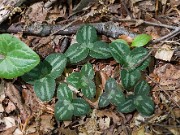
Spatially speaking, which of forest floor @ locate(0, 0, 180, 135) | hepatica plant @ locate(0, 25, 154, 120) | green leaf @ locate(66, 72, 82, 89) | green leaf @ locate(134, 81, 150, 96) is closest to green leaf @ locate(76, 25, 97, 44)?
hepatica plant @ locate(0, 25, 154, 120)

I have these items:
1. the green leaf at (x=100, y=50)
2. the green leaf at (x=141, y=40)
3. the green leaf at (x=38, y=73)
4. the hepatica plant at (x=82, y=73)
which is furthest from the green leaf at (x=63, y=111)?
the green leaf at (x=141, y=40)

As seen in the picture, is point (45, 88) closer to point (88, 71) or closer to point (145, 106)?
point (88, 71)

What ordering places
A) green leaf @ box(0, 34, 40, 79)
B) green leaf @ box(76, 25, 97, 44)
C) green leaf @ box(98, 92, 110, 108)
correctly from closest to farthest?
green leaf @ box(0, 34, 40, 79)
green leaf @ box(98, 92, 110, 108)
green leaf @ box(76, 25, 97, 44)

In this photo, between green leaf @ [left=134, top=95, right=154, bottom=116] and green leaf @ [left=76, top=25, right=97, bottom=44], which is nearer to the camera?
green leaf @ [left=134, top=95, right=154, bottom=116]

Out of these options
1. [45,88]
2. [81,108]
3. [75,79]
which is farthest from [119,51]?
[45,88]

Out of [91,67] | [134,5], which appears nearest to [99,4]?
[134,5]

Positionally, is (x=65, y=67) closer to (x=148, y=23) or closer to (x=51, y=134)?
(x=51, y=134)

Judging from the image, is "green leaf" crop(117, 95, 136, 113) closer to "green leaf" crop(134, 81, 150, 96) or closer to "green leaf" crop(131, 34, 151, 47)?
"green leaf" crop(134, 81, 150, 96)
